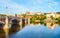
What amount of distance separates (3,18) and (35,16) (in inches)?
271

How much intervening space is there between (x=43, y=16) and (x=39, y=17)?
16.6 inches

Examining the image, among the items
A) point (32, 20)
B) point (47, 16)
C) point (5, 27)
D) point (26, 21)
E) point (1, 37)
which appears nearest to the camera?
point (1, 37)

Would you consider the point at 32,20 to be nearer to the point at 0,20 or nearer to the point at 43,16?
the point at 43,16

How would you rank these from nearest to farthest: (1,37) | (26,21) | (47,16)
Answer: (1,37), (26,21), (47,16)

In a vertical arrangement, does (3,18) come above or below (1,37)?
above

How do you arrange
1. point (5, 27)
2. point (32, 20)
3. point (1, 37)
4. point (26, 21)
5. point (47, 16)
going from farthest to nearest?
point (47, 16)
point (32, 20)
point (26, 21)
point (5, 27)
point (1, 37)

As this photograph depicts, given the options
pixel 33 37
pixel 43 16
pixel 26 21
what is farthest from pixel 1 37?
pixel 43 16

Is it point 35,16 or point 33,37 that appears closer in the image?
point 33,37

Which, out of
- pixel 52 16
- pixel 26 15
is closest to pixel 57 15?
pixel 52 16

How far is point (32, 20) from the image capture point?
13.6 metres

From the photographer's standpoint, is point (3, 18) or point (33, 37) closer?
point (33, 37)

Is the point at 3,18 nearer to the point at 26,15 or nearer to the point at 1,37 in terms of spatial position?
the point at 1,37

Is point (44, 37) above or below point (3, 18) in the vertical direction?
below

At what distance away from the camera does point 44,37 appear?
5.46 metres
